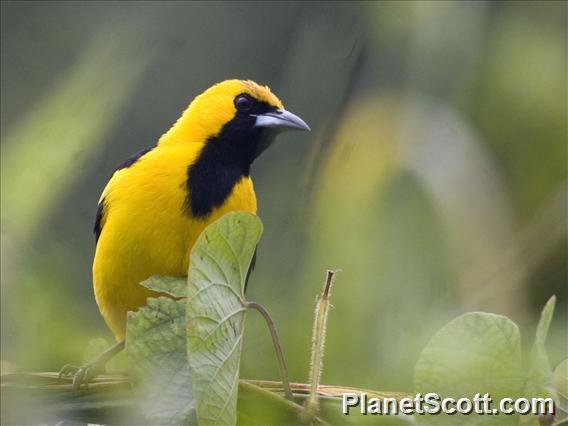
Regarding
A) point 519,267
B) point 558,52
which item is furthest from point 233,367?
point 558,52

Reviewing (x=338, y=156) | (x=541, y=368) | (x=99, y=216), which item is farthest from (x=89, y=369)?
(x=338, y=156)

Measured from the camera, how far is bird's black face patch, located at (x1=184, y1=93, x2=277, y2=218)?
1107 millimetres

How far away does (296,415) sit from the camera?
1.73 ft

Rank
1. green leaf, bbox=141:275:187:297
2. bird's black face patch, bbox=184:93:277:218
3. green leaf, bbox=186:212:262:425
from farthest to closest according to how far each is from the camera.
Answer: bird's black face patch, bbox=184:93:277:218
green leaf, bbox=141:275:187:297
green leaf, bbox=186:212:262:425

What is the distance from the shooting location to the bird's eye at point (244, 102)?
4.32ft

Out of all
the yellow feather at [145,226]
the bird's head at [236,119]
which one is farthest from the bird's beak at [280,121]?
the yellow feather at [145,226]

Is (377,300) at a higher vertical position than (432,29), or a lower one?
lower

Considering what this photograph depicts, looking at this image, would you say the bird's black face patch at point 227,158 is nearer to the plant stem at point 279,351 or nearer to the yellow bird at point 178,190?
the yellow bird at point 178,190

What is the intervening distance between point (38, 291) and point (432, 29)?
735 millimetres

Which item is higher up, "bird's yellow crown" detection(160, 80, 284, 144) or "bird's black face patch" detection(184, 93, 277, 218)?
"bird's yellow crown" detection(160, 80, 284, 144)

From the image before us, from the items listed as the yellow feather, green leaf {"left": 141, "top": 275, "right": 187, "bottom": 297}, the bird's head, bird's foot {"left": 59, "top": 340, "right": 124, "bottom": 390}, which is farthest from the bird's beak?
green leaf {"left": 141, "top": 275, "right": 187, "bottom": 297}

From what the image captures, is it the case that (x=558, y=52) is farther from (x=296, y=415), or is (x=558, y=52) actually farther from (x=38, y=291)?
(x=296, y=415)

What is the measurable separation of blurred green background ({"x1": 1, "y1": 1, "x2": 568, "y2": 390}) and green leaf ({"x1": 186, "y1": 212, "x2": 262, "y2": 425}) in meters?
0.29

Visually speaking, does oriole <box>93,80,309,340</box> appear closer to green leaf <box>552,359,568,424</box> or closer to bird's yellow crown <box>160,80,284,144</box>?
bird's yellow crown <box>160,80,284,144</box>
